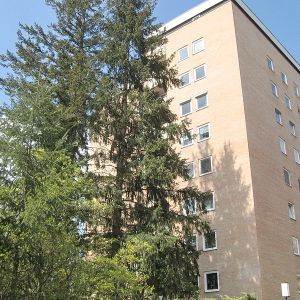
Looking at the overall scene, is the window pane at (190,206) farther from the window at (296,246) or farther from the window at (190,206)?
the window at (296,246)

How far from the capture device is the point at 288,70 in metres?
47.5

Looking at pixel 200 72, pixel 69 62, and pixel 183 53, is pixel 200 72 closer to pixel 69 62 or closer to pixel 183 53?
pixel 183 53

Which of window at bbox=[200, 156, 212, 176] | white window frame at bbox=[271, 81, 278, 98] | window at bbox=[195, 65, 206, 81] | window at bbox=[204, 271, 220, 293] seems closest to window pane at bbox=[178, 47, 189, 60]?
window at bbox=[195, 65, 206, 81]

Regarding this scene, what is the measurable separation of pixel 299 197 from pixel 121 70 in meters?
20.7

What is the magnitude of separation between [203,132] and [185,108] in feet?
11.3

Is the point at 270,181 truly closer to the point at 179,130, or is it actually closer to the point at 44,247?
the point at 179,130

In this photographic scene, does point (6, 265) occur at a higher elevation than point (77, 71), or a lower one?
lower

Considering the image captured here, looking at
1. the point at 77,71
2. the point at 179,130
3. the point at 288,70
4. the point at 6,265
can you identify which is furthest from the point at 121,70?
the point at 288,70

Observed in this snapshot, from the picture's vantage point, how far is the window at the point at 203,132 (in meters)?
36.6

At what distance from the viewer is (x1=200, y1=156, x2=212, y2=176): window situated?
116 ft

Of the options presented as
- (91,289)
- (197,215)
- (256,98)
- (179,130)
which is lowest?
(91,289)

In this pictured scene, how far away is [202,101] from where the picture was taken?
3828 cm

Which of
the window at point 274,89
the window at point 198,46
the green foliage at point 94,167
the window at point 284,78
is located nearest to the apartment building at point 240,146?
the window at point 274,89

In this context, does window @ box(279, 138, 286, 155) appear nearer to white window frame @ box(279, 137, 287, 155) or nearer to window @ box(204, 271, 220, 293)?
white window frame @ box(279, 137, 287, 155)
